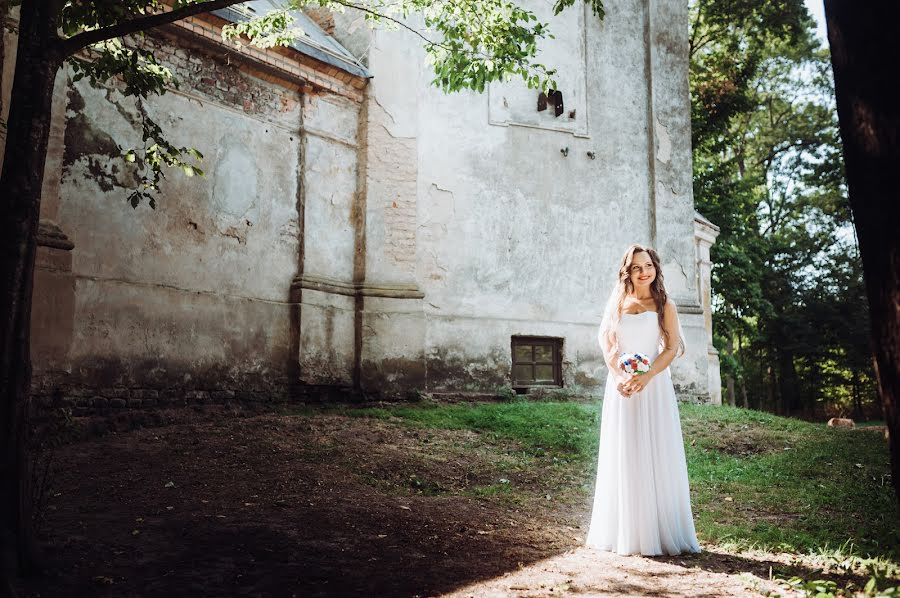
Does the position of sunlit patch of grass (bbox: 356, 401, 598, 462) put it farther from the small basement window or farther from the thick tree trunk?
the thick tree trunk

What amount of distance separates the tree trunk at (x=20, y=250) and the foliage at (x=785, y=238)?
19865 millimetres

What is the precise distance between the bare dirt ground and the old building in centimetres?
185

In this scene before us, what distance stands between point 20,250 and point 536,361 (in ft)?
33.1

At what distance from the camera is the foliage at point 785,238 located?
2239 cm

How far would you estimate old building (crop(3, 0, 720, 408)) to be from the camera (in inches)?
360

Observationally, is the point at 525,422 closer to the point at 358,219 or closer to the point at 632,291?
the point at 358,219

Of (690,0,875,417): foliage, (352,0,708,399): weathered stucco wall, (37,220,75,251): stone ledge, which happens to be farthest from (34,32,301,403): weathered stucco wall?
(690,0,875,417): foliage

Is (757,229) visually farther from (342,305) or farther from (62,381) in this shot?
(62,381)

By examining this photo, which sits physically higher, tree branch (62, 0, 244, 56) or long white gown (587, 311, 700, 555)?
tree branch (62, 0, 244, 56)

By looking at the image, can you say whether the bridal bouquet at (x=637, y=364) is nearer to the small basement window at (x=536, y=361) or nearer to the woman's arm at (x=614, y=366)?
the woman's arm at (x=614, y=366)

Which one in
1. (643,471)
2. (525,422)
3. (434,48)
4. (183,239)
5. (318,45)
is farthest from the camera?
(318,45)

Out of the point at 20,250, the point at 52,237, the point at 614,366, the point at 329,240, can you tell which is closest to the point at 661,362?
the point at 614,366

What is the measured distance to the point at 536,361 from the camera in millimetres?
13398

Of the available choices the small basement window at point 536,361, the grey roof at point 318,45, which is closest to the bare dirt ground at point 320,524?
the small basement window at point 536,361
